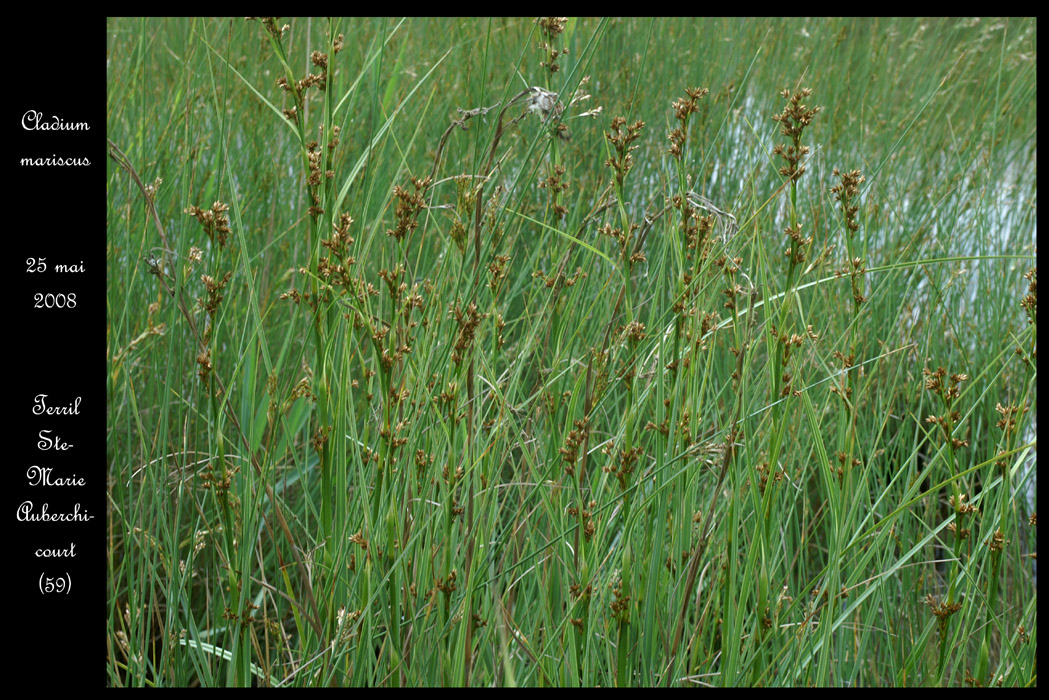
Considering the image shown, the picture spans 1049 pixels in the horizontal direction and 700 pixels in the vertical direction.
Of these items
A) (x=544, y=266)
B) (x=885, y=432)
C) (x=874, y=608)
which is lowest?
(x=874, y=608)

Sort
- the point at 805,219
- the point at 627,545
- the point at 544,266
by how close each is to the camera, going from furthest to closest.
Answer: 1. the point at 805,219
2. the point at 544,266
3. the point at 627,545

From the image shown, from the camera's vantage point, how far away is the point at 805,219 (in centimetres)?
279

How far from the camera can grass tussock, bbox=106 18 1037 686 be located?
→ 106 centimetres

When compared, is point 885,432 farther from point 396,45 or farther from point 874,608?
point 396,45

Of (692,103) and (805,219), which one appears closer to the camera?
(692,103)

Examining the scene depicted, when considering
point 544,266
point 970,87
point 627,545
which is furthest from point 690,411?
point 970,87

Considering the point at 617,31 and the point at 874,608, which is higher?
the point at 617,31

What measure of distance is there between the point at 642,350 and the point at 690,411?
150 millimetres

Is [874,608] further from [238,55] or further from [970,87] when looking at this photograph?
[970,87]

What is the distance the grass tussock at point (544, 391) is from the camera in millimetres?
1063

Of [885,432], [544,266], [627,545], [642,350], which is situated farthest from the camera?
[544,266]

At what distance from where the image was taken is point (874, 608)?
56.7 inches

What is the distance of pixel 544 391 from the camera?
1.28 meters
